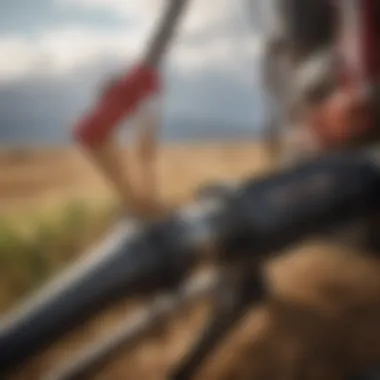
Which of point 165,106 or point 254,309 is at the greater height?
point 165,106

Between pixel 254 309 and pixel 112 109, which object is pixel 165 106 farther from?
pixel 254 309

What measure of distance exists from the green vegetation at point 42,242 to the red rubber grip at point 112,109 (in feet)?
0.21

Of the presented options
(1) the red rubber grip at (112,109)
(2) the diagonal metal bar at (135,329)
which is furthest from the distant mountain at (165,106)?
(2) the diagonal metal bar at (135,329)

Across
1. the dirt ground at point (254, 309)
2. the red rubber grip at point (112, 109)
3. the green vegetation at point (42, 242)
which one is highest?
the red rubber grip at point (112, 109)

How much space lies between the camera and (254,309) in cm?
80

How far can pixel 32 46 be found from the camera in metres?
0.72

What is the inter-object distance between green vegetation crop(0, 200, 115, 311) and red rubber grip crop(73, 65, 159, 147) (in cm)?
6

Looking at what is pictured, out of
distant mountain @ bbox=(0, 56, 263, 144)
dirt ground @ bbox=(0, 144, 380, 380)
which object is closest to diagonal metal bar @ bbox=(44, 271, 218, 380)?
dirt ground @ bbox=(0, 144, 380, 380)

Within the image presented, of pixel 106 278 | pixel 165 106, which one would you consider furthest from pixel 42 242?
pixel 165 106

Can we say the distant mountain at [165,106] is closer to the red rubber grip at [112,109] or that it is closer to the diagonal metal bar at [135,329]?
the red rubber grip at [112,109]

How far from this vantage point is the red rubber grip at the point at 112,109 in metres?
0.73

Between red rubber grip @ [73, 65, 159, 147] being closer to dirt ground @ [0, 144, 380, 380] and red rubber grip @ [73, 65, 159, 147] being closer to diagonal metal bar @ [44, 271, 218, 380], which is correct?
dirt ground @ [0, 144, 380, 380]

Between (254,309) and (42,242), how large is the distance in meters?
0.23

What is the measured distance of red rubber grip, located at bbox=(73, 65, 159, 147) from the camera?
0.73 meters
